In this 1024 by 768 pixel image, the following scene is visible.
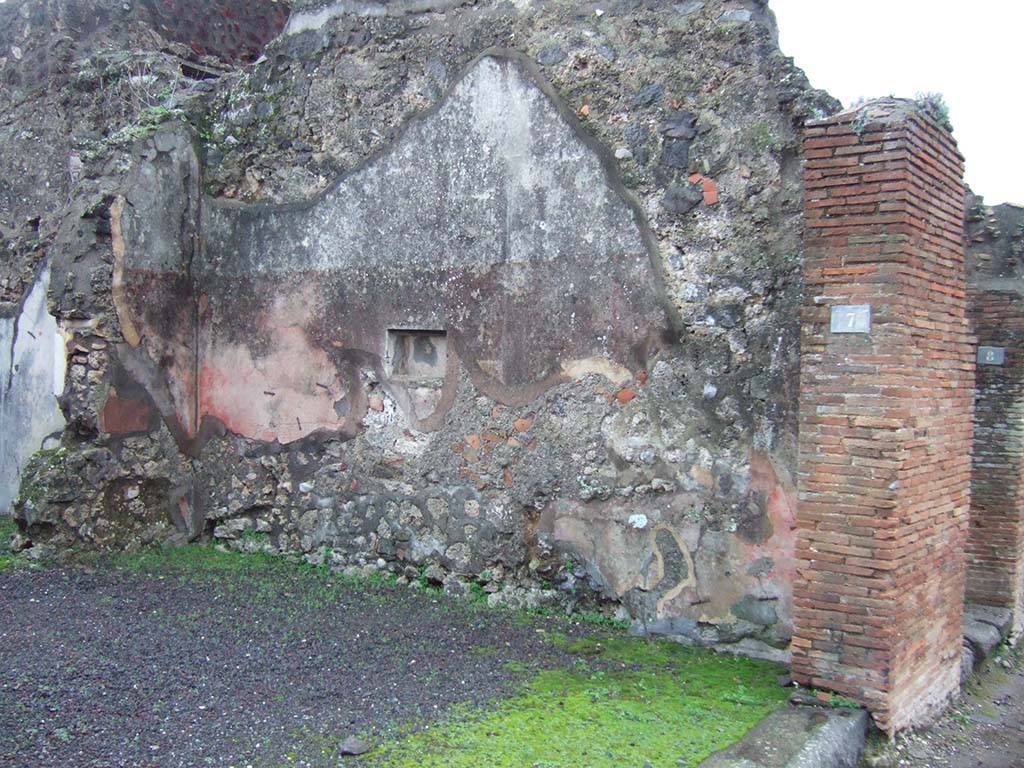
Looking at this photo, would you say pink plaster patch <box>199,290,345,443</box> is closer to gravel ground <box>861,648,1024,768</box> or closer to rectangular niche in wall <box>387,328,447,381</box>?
rectangular niche in wall <box>387,328,447,381</box>

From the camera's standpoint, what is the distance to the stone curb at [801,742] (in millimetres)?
3473

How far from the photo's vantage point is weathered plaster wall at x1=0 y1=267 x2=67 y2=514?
7215 mm

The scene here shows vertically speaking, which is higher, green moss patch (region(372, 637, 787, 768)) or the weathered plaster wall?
the weathered plaster wall

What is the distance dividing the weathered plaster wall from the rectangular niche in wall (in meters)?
2.99

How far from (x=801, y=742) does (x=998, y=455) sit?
12.6ft

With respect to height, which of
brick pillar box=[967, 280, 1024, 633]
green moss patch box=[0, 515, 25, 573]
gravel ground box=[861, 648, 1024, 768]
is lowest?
gravel ground box=[861, 648, 1024, 768]

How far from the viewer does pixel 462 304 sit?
5.57 meters

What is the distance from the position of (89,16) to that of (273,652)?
6.06 meters

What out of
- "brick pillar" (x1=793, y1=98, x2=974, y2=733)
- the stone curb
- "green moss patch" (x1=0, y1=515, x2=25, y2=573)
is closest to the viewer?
the stone curb

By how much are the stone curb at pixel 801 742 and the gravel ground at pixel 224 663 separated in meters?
1.12

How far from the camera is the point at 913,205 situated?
3967 millimetres

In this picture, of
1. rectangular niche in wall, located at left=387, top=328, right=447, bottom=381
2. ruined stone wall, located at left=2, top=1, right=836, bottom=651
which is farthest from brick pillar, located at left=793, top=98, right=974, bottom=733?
rectangular niche in wall, located at left=387, top=328, right=447, bottom=381

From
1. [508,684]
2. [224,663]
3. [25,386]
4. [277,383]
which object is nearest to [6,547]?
[25,386]

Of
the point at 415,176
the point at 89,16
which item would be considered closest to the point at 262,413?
the point at 415,176
